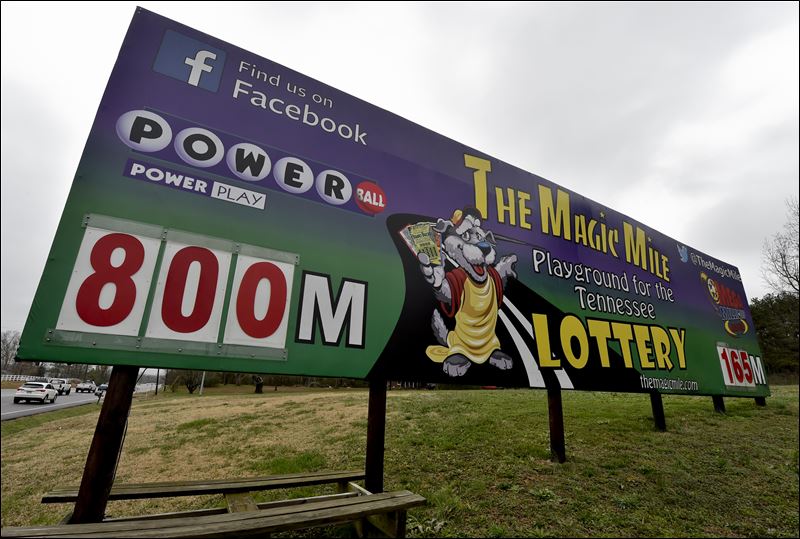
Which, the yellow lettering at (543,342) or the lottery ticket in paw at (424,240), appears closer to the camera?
the lottery ticket in paw at (424,240)

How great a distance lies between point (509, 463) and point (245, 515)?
3946 millimetres

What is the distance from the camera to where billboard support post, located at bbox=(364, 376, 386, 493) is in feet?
12.5

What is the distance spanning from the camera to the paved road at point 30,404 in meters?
2.32

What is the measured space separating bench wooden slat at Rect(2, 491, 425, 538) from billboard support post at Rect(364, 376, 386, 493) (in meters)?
0.87

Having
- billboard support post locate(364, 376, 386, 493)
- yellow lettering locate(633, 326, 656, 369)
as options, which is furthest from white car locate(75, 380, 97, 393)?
yellow lettering locate(633, 326, 656, 369)

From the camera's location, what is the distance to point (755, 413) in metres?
9.09

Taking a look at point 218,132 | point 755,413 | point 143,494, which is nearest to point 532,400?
point 755,413

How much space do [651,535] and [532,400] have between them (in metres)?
7.46

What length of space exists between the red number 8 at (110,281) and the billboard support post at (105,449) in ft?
1.23

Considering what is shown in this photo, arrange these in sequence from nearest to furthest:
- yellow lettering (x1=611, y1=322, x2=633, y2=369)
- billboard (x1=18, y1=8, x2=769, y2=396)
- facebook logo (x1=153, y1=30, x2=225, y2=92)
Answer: billboard (x1=18, y1=8, x2=769, y2=396) < facebook logo (x1=153, y1=30, x2=225, y2=92) < yellow lettering (x1=611, y1=322, x2=633, y2=369)

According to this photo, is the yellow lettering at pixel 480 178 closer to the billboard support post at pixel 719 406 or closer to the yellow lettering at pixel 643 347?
the yellow lettering at pixel 643 347

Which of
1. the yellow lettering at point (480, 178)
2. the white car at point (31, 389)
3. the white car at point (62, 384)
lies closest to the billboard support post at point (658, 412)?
the yellow lettering at point (480, 178)

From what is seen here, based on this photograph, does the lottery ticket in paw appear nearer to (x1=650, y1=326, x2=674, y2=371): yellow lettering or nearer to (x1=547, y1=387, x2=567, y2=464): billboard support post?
(x1=547, y1=387, x2=567, y2=464): billboard support post

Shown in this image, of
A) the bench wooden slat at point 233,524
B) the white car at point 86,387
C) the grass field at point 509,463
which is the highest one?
the white car at point 86,387
